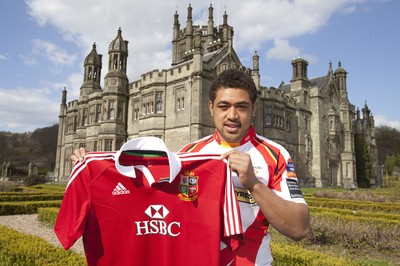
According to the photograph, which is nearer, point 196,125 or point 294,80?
point 196,125

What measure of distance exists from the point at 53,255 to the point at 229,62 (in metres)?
22.3

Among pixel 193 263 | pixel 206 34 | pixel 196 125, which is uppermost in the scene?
pixel 206 34

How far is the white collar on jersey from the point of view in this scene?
6.94 feet

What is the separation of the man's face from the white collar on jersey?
0.42 metres

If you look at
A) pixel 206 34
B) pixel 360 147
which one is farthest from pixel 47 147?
pixel 360 147

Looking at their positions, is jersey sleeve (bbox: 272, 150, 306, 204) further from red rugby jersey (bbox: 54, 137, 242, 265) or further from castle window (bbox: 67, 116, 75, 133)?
castle window (bbox: 67, 116, 75, 133)

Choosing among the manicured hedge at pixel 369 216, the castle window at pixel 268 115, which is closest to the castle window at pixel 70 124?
the castle window at pixel 268 115

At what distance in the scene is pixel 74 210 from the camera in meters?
2.19

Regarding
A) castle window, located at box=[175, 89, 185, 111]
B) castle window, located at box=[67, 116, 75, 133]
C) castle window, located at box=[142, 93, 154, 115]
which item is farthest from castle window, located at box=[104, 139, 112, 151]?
castle window, located at box=[67, 116, 75, 133]

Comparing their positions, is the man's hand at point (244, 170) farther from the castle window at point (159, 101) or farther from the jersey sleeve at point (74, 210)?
the castle window at point (159, 101)

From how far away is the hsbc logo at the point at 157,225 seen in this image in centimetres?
218

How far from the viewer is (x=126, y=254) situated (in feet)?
7.14

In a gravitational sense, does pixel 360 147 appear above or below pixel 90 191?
above

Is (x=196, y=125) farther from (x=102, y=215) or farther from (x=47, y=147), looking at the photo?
(x=47, y=147)
